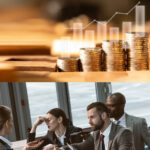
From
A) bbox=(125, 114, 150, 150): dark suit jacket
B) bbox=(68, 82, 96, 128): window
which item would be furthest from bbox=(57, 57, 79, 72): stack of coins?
bbox=(125, 114, 150, 150): dark suit jacket

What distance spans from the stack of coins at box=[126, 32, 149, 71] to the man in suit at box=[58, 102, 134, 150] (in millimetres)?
421

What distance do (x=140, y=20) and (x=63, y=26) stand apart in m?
0.62

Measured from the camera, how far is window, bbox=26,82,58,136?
2844 mm

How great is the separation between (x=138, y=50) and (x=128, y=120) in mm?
517

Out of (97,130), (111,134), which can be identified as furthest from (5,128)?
(111,134)

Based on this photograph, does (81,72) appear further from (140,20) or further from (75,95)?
(140,20)

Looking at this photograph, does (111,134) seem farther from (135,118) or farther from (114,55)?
(114,55)

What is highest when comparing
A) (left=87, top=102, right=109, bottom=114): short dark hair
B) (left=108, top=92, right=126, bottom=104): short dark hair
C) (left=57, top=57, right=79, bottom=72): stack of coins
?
(left=57, top=57, right=79, bottom=72): stack of coins

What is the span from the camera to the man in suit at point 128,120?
8.81 ft

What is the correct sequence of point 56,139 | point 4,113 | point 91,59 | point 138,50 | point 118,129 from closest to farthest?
1. point 138,50
2. point 91,59
3. point 118,129
4. point 56,139
5. point 4,113

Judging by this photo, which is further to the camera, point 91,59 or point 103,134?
point 103,134

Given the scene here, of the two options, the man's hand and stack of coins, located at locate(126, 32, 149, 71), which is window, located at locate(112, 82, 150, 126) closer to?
stack of coins, located at locate(126, 32, 149, 71)

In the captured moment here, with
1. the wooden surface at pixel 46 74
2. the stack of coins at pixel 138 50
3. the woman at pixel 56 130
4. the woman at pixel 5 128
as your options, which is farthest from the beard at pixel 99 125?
the woman at pixel 5 128

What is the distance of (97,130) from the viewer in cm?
277
